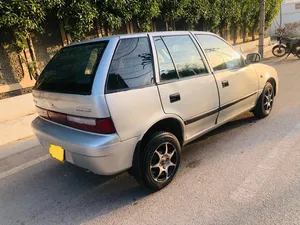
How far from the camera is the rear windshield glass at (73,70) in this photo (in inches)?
95.3

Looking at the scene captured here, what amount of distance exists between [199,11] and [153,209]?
9.42 metres

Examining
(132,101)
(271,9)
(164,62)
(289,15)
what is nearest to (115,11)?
(164,62)

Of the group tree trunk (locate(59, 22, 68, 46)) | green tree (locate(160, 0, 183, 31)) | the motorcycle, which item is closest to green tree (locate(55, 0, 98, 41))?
tree trunk (locate(59, 22, 68, 46))

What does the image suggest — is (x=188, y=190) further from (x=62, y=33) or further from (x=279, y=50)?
(x=279, y=50)

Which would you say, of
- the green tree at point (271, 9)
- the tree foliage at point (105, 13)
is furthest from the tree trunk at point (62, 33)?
the green tree at point (271, 9)

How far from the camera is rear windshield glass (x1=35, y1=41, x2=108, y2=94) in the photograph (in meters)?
2.42

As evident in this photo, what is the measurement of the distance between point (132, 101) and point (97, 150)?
55 cm

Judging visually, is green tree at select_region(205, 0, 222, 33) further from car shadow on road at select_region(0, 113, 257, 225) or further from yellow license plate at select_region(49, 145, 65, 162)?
yellow license plate at select_region(49, 145, 65, 162)

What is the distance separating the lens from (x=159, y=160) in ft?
8.97

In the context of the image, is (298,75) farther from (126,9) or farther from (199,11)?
(126,9)

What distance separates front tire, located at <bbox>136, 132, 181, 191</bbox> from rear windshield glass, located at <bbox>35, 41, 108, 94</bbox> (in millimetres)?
847

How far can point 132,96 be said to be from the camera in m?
2.41

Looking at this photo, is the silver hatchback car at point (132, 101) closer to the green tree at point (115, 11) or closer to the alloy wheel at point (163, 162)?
the alloy wheel at point (163, 162)

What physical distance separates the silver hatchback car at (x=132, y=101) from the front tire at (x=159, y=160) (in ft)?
0.03
